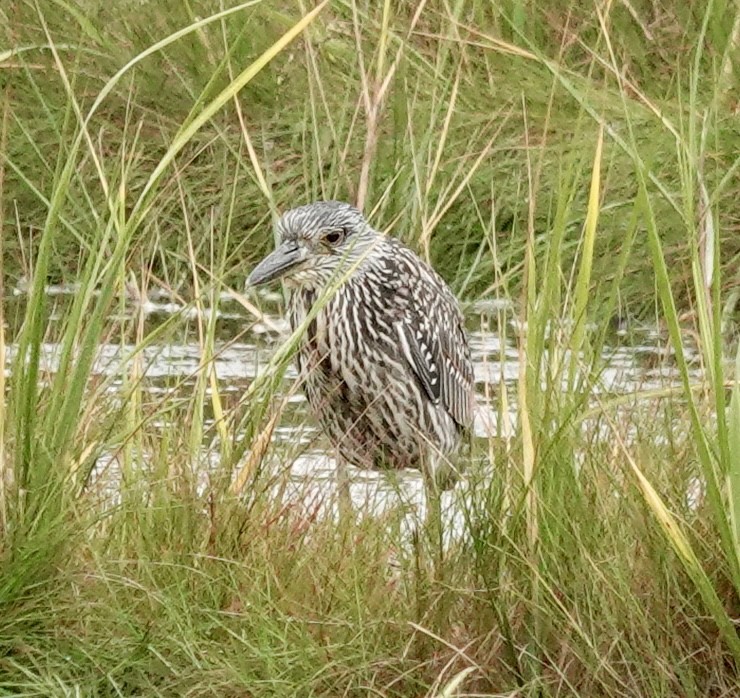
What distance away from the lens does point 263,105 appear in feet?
25.9

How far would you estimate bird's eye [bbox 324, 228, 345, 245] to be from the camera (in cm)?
546

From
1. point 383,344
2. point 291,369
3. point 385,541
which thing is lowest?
point 385,541

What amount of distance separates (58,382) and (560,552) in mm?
876

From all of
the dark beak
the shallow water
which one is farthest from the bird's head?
the shallow water

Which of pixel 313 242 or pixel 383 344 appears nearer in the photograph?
pixel 313 242

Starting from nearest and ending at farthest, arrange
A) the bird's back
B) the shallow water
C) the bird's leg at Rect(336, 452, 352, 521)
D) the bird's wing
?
the bird's leg at Rect(336, 452, 352, 521)
the shallow water
the bird's back
the bird's wing

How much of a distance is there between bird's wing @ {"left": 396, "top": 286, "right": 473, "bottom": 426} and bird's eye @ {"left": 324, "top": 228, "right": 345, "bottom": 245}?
0.94 ft

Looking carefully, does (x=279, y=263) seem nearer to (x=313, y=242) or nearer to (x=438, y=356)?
(x=313, y=242)

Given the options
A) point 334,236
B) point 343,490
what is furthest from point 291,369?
point 343,490

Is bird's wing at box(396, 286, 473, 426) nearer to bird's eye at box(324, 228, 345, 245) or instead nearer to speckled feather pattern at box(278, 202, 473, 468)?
speckled feather pattern at box(278, 202, 473, 468)

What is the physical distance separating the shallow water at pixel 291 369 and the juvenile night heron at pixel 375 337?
0.29 feet

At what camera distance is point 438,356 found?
18.6 feet

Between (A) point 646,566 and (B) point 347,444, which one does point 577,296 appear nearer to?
(A) point 646,566

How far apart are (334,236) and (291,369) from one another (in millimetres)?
→ 766
